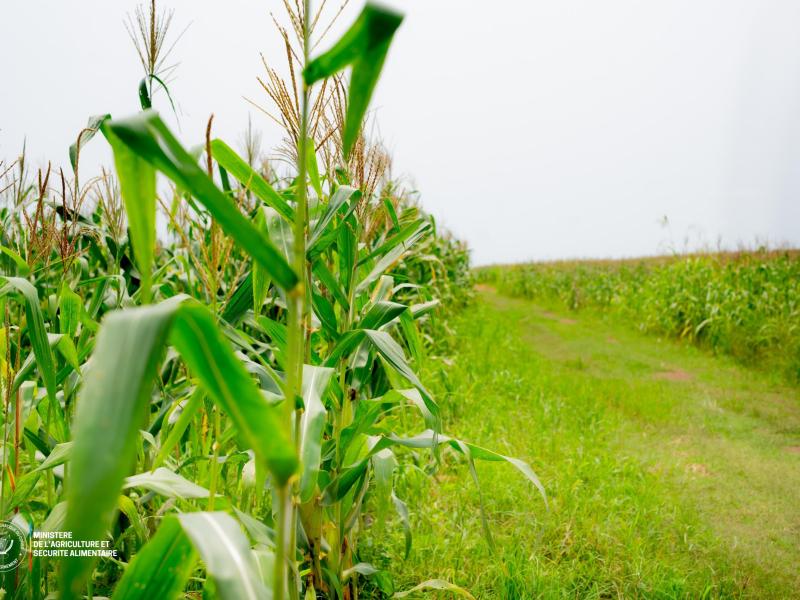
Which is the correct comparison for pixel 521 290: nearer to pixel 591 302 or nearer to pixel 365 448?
pixel 591 302

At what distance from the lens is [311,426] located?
981mm

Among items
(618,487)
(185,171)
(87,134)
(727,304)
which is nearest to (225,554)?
(185,171)

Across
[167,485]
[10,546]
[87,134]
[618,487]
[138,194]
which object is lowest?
[618,487]

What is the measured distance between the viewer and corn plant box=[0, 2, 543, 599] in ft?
1.39

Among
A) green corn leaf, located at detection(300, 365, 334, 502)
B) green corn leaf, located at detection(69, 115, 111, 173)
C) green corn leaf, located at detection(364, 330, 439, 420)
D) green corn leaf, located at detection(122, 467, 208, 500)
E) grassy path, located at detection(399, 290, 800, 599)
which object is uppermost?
green corn leaf, located at detection(69, 115, 111, 173)

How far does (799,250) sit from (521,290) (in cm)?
554

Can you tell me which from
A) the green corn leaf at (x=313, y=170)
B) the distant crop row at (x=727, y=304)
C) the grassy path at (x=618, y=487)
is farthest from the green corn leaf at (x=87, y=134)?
the distant crop row at (x=727, y=304)

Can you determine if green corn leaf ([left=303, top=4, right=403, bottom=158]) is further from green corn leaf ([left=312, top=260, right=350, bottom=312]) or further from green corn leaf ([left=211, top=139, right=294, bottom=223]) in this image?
green corn leaf ([left=312, top=260, right=350, bottom=312])

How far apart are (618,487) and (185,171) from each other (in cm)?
272

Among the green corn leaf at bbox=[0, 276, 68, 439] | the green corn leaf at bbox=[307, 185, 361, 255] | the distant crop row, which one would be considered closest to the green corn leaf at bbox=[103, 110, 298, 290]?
the green corn leaf at bbox=[307, 185, 361, 255]

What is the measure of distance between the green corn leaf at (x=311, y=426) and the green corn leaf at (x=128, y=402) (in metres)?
0.43

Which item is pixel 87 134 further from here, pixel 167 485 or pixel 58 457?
pixel 167 485

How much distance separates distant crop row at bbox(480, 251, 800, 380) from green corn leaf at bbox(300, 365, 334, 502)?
206 inches

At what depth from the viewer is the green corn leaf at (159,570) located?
0.69m
